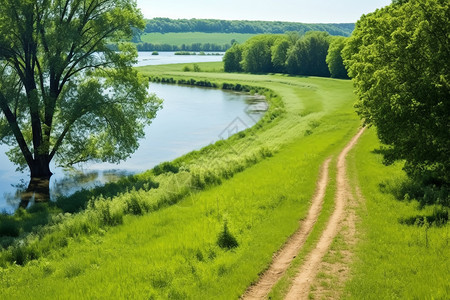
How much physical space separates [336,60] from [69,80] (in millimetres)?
85920

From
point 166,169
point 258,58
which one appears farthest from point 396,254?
point 258,58

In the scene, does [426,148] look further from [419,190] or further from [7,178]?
[7,178]

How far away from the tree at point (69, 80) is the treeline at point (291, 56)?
79.3 meters

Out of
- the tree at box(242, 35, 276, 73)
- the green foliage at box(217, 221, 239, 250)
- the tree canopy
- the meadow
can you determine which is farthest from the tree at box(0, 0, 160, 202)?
the tree at box(242, 35, 276, 73)

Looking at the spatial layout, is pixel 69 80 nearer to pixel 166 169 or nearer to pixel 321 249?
pixel 166 169

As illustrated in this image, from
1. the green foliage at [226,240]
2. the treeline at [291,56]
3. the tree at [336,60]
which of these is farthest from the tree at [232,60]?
the green foliage at [226,240]

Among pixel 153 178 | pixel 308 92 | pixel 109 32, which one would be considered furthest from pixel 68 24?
pixel 308 92

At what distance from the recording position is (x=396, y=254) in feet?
40.0

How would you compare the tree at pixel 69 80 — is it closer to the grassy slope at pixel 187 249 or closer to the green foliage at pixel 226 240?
the grassy slope at pixel 187 249

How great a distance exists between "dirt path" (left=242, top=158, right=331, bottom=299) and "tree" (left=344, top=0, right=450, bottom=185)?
4.47 metres

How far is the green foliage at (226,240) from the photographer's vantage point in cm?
1376

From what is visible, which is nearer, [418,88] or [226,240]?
[226,240]

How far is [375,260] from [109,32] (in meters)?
23.3

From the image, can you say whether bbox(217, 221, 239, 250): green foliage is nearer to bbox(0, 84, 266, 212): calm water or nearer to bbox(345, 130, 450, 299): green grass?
bbox(345, 130, 450, 299): green grass
